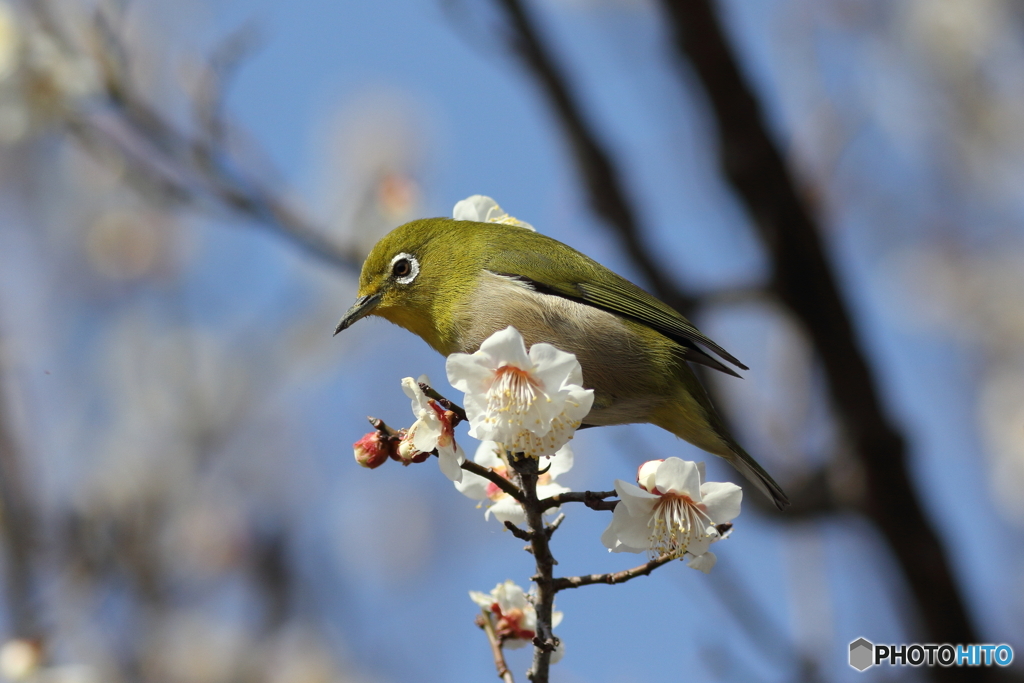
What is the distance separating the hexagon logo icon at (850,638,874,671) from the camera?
12.2 feet

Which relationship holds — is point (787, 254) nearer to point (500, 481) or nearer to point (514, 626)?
point (514, 626)

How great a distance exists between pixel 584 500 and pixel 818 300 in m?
2.71

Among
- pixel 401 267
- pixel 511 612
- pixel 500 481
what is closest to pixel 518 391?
pixel 500 481

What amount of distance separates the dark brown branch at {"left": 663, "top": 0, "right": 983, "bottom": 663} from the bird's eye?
1774mm

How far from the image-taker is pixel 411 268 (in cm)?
349

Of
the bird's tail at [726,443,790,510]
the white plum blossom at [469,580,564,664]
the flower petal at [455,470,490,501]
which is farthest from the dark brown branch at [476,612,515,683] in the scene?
the bird's tail at [726,443,790,510]

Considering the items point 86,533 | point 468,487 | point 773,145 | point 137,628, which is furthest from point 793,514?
point 137,628

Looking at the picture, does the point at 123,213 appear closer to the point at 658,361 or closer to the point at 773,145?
the point at 773,145

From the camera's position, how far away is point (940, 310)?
35.1 ft

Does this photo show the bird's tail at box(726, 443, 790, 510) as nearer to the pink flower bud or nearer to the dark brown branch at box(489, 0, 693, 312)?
the pink flower bud

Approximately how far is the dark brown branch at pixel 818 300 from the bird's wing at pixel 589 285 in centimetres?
143

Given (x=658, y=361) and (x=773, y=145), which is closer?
(x=658, y=361)

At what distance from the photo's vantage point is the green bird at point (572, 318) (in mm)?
2963

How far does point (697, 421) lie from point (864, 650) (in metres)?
1.48
